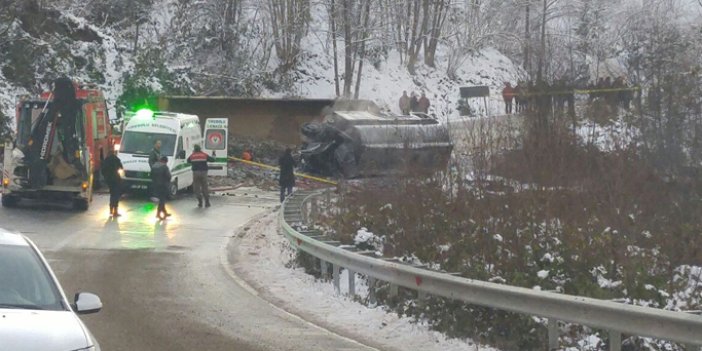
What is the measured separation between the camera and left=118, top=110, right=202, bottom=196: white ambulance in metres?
29.4

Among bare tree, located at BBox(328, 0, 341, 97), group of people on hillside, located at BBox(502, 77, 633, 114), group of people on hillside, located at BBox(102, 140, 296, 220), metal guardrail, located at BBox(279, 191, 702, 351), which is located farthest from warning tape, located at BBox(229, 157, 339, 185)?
metal guardrail, located at BBox(279, 191, 702, 351)

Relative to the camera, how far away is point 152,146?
30562 mm

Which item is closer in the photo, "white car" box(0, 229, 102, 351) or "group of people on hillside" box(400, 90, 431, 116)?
"white car" box(0, 229, 102, 351)

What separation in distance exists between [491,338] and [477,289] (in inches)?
21.9

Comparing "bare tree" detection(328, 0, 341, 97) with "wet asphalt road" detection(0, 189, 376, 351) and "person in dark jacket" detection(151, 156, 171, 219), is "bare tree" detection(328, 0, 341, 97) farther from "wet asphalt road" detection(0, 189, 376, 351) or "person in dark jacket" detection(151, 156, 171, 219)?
"person in dark jacket" detection(151, 156, 171, 219)

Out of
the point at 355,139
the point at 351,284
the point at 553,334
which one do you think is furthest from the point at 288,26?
the point at 553,334

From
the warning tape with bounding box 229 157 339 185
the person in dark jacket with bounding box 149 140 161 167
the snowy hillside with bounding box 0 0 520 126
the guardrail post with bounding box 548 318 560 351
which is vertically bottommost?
the warning tape with bounding box 229 157 339 185

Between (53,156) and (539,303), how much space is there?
18719mm

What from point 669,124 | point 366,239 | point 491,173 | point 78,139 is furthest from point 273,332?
point 78,139

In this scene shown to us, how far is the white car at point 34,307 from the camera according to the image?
6285 mm

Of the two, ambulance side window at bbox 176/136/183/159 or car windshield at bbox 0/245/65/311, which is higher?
car windshield at bbox 0/245/65/311

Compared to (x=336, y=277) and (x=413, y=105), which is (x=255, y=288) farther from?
(x=413, y=105)

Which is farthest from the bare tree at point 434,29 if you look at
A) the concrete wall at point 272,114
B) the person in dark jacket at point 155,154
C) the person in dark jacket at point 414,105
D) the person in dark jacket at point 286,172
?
the person in dark jacket at point 155,154

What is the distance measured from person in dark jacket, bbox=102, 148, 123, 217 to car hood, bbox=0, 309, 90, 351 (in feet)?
58.7
